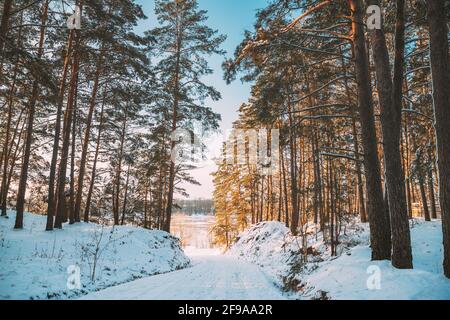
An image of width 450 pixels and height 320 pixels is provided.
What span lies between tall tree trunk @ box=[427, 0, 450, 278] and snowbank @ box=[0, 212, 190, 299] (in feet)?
26.9

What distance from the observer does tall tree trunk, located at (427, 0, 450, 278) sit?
606cm

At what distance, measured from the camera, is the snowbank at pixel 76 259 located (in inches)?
262

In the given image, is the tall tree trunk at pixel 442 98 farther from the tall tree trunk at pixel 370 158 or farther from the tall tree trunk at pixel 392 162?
the tall tree trunk at pixel 370 158

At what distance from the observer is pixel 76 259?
9.48m

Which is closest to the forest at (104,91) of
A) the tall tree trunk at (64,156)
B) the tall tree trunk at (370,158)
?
the tall tree trunk at (64,156)

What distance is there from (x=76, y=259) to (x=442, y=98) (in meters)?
10.9

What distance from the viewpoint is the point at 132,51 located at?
14.5 m

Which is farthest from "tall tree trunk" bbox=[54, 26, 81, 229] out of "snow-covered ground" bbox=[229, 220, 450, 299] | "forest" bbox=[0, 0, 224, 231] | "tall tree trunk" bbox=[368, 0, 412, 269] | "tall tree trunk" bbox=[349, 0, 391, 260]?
"tall tree trunk" bbox=[368, 0, 412, 269]

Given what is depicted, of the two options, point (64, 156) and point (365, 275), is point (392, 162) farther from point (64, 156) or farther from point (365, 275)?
point (64, 156)

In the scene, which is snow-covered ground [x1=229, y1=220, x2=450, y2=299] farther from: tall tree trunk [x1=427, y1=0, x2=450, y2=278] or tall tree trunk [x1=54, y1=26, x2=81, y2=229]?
tall tree trunk [x1=54, y1=26, x2=81, y2=229]

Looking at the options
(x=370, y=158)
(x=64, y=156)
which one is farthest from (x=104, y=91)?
(x=370, y=158)
